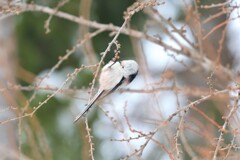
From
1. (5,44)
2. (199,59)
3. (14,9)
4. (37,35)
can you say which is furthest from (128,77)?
(37,35)

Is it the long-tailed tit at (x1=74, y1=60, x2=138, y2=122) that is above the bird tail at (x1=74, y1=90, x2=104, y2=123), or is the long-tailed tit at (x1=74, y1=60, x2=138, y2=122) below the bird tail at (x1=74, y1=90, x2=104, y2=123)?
above

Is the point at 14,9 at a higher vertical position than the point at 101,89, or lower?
higher

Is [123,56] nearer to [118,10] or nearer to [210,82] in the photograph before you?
[118,10]

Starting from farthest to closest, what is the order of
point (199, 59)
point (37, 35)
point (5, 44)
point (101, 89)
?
point (37, 35) < point (5, 44) < point (199, 59) < point (101, 89)

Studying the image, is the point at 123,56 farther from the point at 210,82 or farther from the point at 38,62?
the point at 210,82

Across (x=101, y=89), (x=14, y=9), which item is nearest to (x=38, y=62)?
(x=14, y=9)

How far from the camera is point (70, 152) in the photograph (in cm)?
285

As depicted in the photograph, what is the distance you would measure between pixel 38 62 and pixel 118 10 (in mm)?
440

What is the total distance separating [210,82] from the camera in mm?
Result: 1036

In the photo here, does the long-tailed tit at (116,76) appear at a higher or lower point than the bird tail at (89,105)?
higher

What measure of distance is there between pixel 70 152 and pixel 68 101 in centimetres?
22

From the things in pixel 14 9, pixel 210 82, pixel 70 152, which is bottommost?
pixel 70 152

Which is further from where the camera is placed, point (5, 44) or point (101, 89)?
point (5, 44)

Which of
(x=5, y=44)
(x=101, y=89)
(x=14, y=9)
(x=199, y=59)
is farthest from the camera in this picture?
(x=5, y=44)
